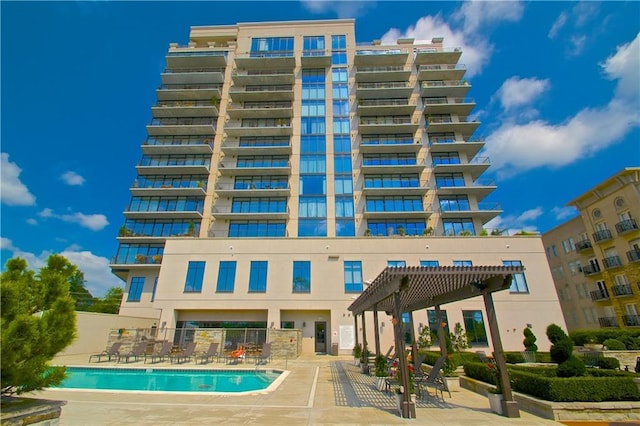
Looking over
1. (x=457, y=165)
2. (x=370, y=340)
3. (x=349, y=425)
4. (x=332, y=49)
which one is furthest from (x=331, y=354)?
(x=332, y=49)

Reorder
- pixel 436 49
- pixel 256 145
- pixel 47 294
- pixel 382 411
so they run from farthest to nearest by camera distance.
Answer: pixel 436 49 → pixel 256 145 → pixel 382 411 → pixel 47 294

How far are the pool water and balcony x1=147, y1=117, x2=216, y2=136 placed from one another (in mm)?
24993

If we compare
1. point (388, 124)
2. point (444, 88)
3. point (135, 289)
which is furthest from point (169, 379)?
point (444, 88)

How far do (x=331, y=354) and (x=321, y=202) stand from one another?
13.6 metres

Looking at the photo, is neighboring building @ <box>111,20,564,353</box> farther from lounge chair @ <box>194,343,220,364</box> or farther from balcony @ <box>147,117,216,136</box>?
lounge chair @ <box>194,343,220,364</box>

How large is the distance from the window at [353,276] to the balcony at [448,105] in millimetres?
19772

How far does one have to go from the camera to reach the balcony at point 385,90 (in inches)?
1259

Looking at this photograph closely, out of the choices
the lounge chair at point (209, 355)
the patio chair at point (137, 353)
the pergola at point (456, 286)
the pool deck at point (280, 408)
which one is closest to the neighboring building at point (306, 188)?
the lounge chair at point (209, 355)

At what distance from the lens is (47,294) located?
4684 mm

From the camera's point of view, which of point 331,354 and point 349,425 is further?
point 331,354

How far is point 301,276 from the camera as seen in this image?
22.6 meters

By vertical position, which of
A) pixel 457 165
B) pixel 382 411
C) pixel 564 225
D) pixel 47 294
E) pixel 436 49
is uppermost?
pixel 436 49

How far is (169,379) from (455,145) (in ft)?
98.2

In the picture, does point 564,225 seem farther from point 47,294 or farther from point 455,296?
point 47,294
